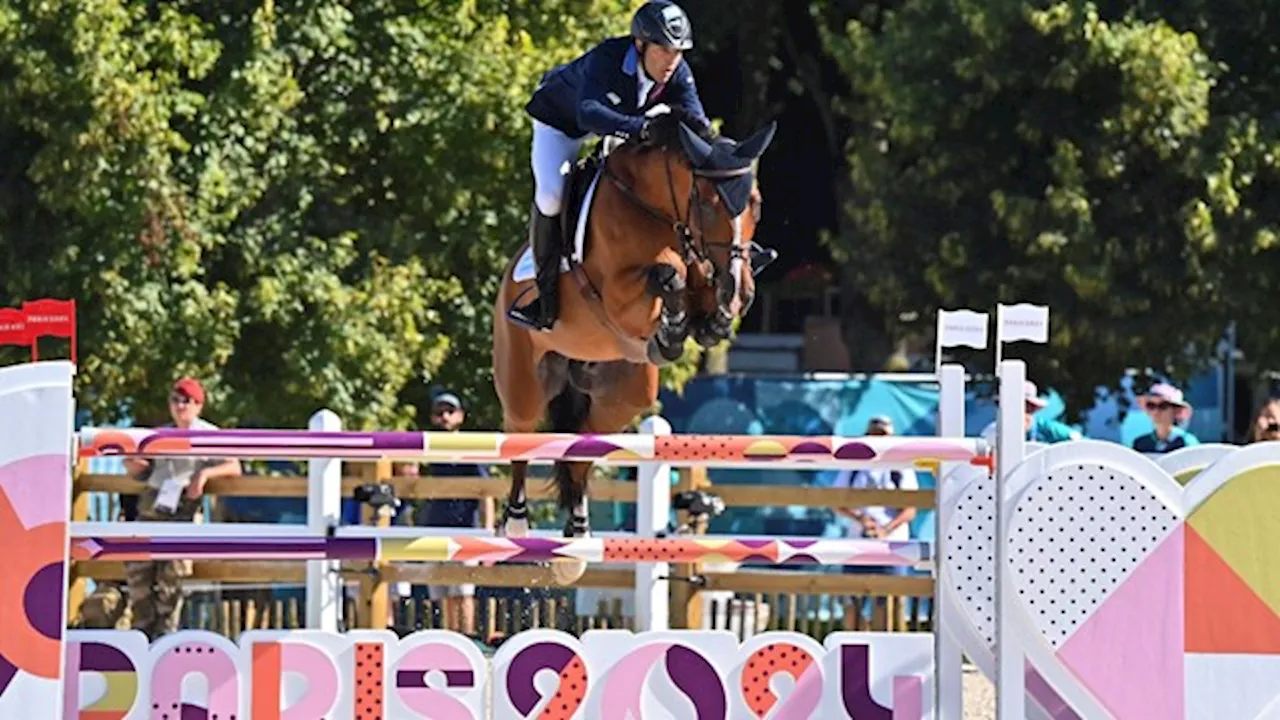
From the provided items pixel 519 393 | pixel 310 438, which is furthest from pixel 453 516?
pixel 310 438

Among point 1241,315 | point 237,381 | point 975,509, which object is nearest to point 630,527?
point 237,381

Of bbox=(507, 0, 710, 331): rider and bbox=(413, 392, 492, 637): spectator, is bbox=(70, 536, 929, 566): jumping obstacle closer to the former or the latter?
bbox=(507, 0, 710, 331): rider

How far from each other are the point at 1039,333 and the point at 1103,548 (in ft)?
1.85

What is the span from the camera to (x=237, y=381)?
41.3 ft

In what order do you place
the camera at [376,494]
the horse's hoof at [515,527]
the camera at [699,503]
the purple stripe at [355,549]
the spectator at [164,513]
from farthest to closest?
the spectator at [164,513], the camera at [699,503], the camera at [376,494], the horse's hoof at [515,527], the purple stripe at [355,549]

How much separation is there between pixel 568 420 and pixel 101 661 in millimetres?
2550

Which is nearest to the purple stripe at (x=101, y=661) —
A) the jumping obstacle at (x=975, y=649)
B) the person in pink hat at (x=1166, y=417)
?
the jumping obstacle at (x=975, y=649)

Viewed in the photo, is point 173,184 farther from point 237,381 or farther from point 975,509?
point 975,509

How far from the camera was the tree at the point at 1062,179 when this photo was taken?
14477mm

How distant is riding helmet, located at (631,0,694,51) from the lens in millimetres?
6496

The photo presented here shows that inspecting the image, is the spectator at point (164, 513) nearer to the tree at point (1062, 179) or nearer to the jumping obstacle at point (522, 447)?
the jumping obstacle at point (522, 447)

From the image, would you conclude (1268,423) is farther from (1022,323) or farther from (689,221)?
(1022,323)

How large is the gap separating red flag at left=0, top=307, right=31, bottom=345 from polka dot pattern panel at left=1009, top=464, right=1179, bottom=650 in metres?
2.46

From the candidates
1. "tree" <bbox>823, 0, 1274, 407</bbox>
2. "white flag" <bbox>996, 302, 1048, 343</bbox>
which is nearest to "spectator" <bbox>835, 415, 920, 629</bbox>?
"tree" <bbox>823, 0, 1274, 407</bbox>
